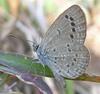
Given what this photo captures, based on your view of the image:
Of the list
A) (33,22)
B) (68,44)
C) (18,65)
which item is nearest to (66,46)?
(68,44)

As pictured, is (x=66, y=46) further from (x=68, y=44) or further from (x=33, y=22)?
(x=33, y=22)

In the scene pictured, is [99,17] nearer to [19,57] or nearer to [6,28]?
[6,28]

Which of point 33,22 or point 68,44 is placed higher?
point 33,22

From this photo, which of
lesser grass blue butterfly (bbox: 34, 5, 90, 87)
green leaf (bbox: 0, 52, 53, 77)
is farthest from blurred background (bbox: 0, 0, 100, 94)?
green leaf (bbox: 0, 52, 53, 77)

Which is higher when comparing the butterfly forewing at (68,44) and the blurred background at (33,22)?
the blurred background at (33,22)

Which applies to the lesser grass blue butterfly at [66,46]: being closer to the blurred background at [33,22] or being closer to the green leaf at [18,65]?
the green leaf at [18,65]

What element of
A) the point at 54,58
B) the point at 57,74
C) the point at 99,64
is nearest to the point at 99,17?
the point at 99,64

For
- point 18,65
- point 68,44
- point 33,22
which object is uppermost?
point 33,22

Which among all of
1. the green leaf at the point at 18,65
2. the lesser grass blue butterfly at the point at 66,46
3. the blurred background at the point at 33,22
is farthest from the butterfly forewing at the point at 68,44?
the blurred background at the point at 33,22

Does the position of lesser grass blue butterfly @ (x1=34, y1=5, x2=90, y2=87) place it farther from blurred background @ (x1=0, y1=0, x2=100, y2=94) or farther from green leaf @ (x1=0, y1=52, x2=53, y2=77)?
blurred background @ (x1=0, y1=0, x2=100, y2=94)
